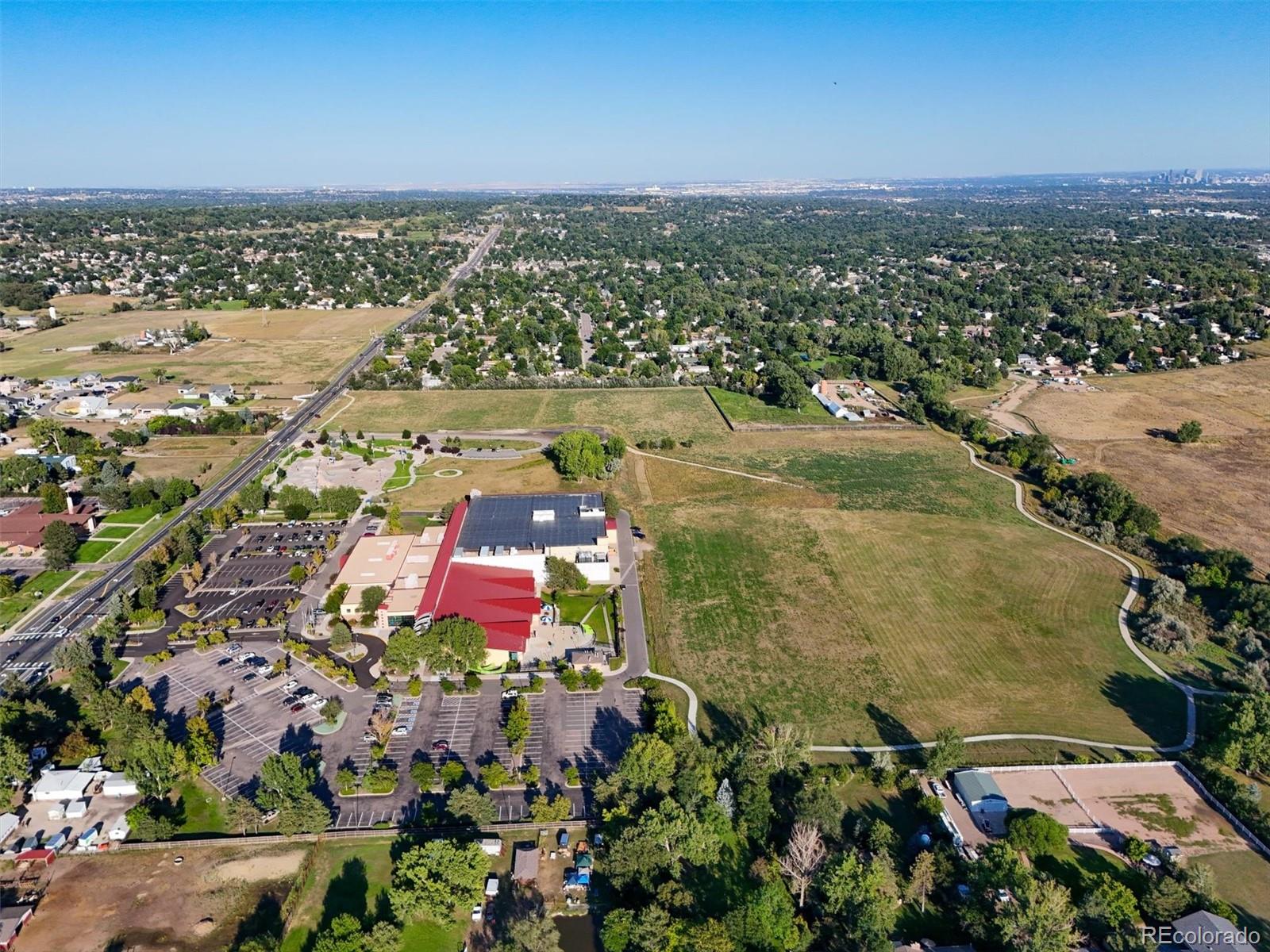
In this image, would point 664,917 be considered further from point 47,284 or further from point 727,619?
point 47,284

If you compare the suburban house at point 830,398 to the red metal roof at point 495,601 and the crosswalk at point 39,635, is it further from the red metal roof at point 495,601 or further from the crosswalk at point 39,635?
the crosswalk at point 39,635

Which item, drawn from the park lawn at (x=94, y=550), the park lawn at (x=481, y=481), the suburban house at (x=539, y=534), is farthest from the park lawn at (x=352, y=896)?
the park lawn at (x=94, y=550)

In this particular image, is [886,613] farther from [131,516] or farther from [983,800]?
[131,516]

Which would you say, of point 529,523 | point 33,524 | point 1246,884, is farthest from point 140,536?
point 1246,884

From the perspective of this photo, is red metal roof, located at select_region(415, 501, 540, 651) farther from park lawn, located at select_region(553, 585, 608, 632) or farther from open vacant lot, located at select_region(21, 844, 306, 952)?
open vacant lot, located at select_region(21, 844, 306, 952)

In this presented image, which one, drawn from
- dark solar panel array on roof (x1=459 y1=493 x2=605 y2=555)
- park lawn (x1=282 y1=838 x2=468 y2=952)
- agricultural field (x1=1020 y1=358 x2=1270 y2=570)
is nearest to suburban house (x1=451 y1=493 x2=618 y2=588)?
dark solar panel array on roof (x1=459 y1=493 x2=605 y2=555)

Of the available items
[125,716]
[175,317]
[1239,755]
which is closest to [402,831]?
[125,716]
